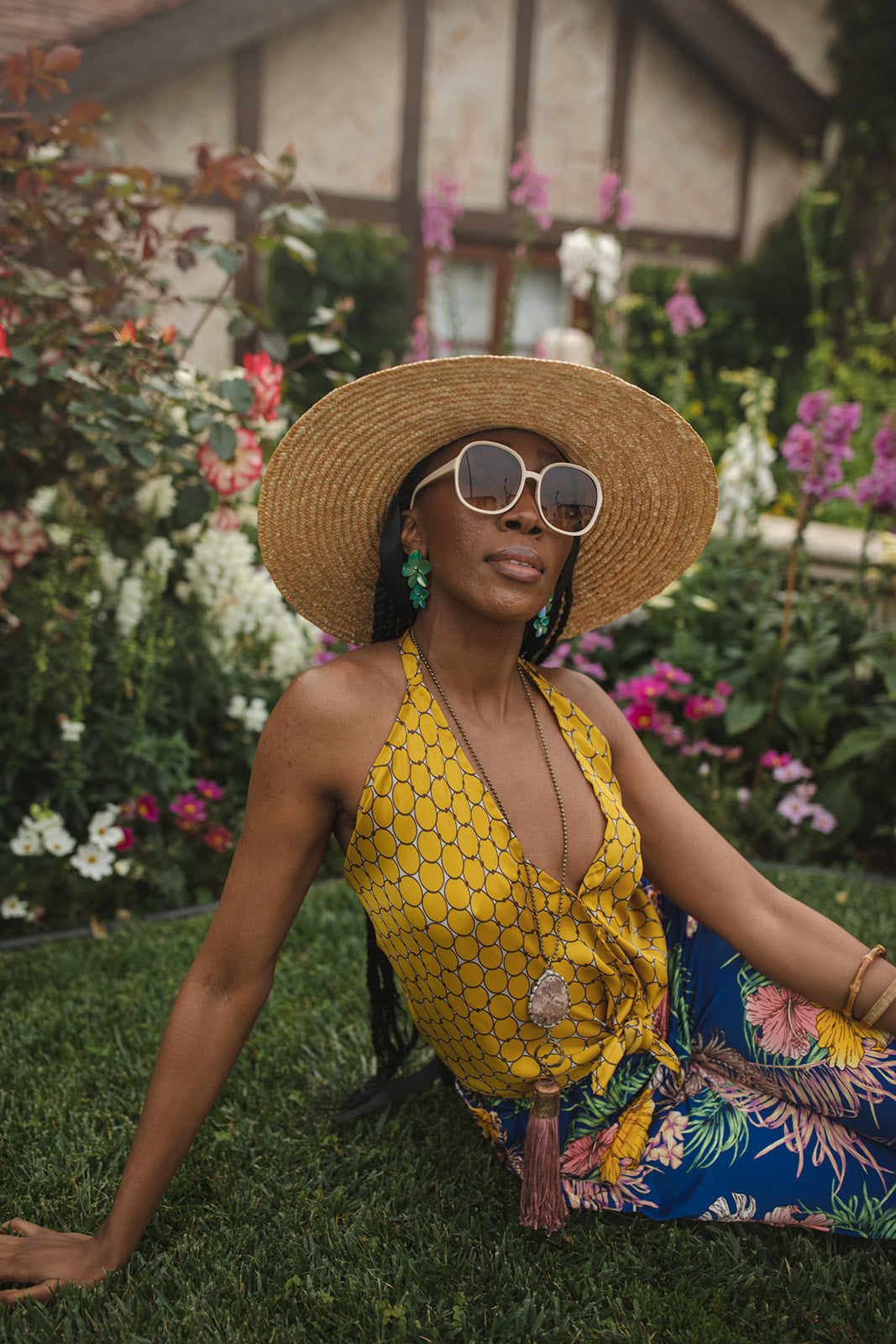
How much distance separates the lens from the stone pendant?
5.46 feet

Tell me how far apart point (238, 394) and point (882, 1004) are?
2155mm

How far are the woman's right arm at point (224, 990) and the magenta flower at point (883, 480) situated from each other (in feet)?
9.67

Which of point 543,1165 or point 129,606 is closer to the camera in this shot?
point 543,1165

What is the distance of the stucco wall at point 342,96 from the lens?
28.7 ft

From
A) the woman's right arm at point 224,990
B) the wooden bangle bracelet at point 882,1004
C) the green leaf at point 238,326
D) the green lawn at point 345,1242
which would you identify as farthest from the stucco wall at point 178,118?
the wooden bangle bracelet at point 882,1004

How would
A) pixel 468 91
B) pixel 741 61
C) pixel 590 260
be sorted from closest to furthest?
pixel 590 260, pixel 468 91, pixel 741 61

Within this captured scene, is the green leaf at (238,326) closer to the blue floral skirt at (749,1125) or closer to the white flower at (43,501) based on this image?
the white flower at (43,501)

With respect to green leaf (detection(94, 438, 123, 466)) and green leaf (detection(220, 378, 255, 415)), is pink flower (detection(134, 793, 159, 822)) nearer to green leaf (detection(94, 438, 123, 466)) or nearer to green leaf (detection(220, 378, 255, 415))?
green leaf (detection(94, 438, 123, 466))

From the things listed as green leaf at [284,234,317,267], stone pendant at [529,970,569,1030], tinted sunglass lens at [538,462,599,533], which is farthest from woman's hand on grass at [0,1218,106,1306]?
green leaf at [284,234,317,267]

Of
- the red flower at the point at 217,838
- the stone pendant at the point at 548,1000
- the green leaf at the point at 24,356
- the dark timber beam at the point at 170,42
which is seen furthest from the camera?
the dark timber beam at the point at 170,42

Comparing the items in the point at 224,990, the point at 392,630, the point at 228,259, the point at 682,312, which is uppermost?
the point at 682,312

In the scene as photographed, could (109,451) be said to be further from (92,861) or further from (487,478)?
(487,478)

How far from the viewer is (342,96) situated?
29.7 feet

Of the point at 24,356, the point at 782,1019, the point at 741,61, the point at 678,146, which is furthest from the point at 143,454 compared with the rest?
the point at 741,61
